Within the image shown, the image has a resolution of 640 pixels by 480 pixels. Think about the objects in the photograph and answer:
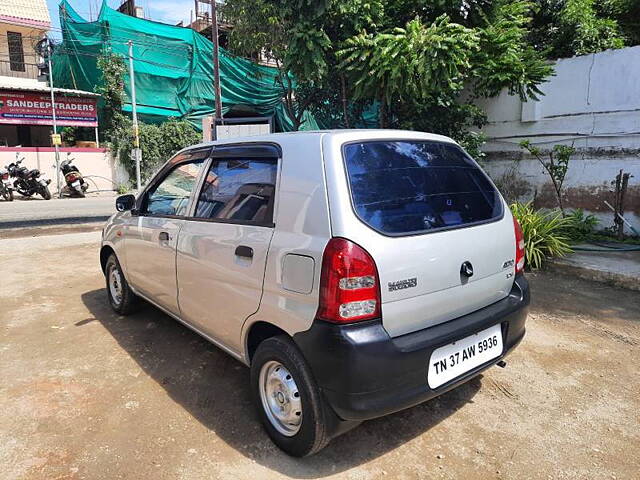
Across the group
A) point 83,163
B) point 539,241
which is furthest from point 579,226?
point 83,163

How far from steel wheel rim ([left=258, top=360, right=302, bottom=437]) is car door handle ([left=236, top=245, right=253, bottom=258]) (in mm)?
569

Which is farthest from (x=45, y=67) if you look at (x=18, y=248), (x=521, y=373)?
(x=521, y=373)

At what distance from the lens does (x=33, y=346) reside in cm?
371

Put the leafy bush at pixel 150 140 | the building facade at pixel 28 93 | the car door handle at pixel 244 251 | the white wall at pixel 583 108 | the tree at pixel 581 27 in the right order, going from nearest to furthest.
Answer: the car door handle at pixel 244 251 < the white wall at pixel 583 108 < the tree at pixel 581 27 < the building facade at pixel 28 93 < the leafy bush at pixel 150 140

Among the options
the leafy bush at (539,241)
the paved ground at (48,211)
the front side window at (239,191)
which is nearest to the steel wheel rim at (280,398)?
the front side window at (239,191)

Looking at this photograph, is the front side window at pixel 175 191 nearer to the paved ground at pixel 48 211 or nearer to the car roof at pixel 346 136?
the car roof at pixel 346 136

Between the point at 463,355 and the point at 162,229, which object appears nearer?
the point at 463,355

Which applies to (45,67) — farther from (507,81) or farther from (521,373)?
(521,373)

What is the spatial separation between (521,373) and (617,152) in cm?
531

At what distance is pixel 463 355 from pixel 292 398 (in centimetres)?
90

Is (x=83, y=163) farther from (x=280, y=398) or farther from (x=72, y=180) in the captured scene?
(x=280, y=398)

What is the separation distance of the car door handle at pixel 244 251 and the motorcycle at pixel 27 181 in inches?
615

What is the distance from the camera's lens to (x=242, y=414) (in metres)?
2.73

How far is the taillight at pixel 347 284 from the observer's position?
201 cm
